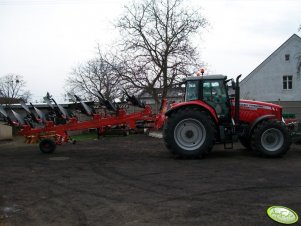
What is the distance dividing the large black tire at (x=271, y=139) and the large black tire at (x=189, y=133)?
1283mm

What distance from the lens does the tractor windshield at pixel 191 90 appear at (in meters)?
11.5

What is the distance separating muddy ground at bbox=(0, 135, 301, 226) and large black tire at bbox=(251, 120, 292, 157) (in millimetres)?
298

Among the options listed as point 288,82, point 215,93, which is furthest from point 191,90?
point 288,82

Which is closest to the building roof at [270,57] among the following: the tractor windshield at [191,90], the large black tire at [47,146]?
the tractor windshield at [191,90]

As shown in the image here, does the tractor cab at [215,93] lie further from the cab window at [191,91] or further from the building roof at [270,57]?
the building roof at [270,57]

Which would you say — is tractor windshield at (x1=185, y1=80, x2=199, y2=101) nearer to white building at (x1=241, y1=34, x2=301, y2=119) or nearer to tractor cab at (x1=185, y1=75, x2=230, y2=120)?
tractor cab at (x1=185, y1=75, x2=230, y2=120)

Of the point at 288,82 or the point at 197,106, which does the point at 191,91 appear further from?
the point at 288,82

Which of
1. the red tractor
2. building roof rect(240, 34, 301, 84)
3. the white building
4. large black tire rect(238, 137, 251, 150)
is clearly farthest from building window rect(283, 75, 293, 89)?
the red tractor

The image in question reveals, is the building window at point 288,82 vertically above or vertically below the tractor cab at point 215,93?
above

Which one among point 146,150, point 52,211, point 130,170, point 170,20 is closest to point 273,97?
point 170,20

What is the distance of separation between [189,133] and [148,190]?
4.30 m

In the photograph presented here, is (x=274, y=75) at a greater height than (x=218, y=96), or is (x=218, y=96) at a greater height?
(x=274, y=75)

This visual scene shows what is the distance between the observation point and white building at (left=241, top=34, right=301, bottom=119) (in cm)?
3809

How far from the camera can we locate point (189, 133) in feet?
36.9
